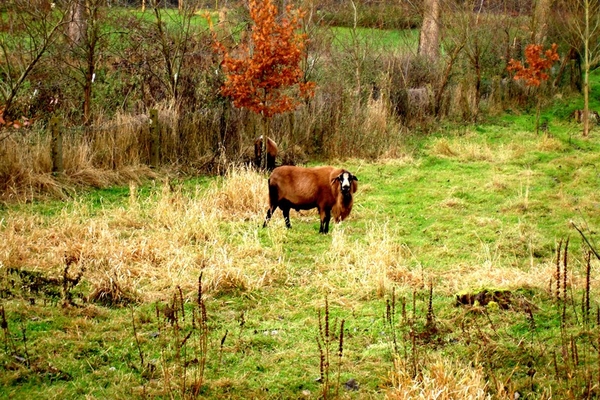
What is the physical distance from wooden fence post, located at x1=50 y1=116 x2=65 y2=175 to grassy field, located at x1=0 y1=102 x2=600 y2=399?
0.94 m

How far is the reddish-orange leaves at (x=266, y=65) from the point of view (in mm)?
13633

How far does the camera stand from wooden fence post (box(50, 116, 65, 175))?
41.9 ft

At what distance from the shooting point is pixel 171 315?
5449mm

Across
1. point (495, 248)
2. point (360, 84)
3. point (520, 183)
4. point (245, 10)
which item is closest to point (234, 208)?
point (495, 248)

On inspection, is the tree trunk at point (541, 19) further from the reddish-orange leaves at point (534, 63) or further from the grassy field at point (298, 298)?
the grassy field at point (298, 298)

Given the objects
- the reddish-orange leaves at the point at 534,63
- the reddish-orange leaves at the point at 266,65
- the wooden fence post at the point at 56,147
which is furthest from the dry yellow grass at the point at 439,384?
the reddish-orange leaves at the point at 534,63

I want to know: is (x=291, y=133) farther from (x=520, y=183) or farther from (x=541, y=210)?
(x=541, y=210)

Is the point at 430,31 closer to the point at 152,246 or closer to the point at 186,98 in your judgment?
the point at 186,98

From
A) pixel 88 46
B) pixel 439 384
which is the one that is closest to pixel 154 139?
pixel 88 46

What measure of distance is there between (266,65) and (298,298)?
718cm

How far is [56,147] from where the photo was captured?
12758mm

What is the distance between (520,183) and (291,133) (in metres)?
5.15

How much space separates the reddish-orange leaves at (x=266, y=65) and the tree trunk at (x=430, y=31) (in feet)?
38.2

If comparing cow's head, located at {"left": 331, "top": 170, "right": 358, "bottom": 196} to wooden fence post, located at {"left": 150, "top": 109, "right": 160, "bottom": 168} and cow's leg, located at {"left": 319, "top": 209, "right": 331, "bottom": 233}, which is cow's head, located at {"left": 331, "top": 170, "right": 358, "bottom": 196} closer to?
cow's leg, located at {"left": 319, "top": 209, "right": 331, "bottom": 233}
